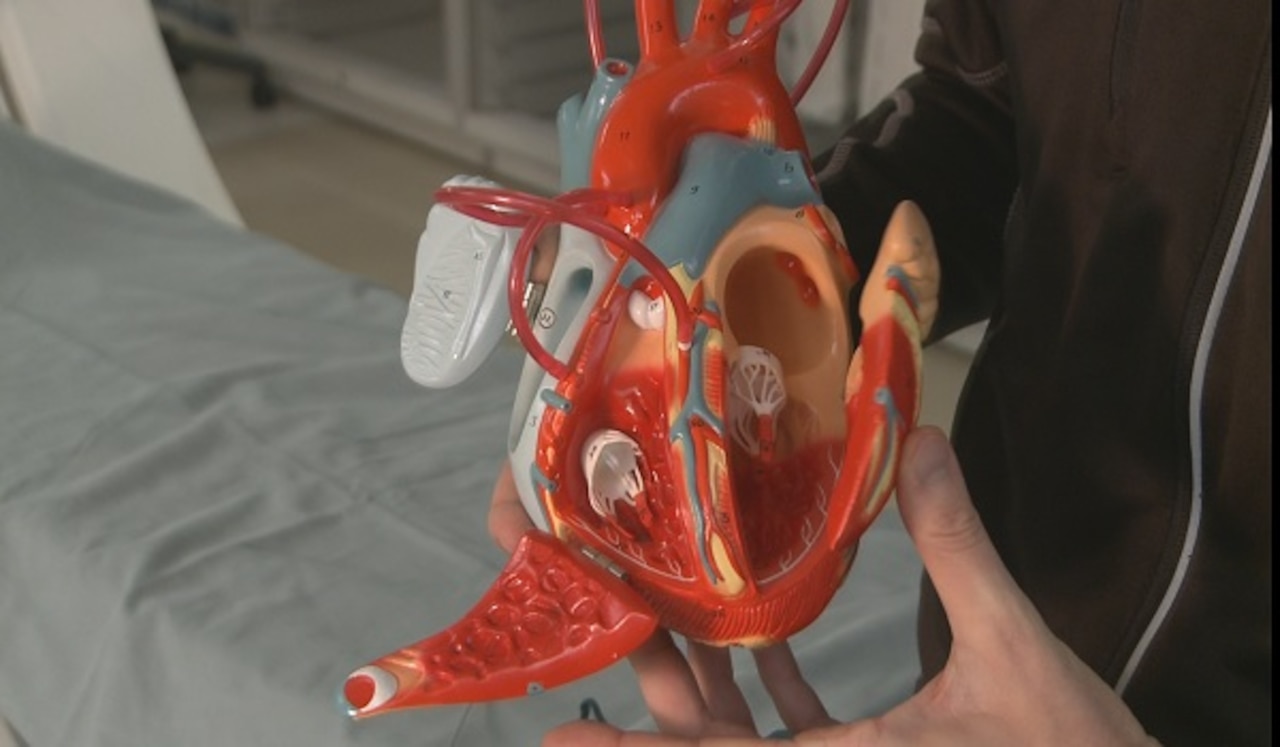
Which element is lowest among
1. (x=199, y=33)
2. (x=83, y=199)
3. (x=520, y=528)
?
(x=199, y=33)

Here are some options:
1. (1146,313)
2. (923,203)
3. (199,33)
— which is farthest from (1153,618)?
(199,33)

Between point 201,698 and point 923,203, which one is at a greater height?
point 923,203

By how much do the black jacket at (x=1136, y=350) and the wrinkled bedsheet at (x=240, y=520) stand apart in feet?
0.92

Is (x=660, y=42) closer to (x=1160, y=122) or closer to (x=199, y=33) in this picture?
(x=1160, y=122)

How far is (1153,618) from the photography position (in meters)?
0.51

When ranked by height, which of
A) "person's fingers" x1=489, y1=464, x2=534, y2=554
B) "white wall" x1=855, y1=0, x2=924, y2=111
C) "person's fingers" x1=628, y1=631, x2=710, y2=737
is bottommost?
"white wall" x1=855, y1=0, x2=924, y2=111

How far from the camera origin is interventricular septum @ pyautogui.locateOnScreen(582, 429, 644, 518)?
498mm

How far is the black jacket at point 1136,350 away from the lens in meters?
0.48

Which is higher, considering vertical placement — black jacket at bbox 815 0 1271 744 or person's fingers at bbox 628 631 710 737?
black jacket at bbox 815 0 1271 744

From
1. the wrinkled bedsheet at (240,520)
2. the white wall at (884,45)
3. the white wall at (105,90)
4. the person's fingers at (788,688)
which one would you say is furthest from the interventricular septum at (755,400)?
the white wall at (884,45)

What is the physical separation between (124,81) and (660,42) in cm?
126

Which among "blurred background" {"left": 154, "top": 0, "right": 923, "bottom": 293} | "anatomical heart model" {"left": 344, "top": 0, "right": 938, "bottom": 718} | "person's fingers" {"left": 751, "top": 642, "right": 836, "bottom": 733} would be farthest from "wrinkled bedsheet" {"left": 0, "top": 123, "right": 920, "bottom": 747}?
"blurred background" {"left": 154, "top": 0, "right": 923, "bottom": 293}

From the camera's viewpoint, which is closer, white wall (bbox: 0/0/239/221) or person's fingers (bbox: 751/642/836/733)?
person's fingers (bbox: 751/642/836/733)

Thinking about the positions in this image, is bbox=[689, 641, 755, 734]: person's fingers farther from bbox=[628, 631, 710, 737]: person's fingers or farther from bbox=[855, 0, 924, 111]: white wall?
bbox=[855, 0, 924, 111]: white wall
